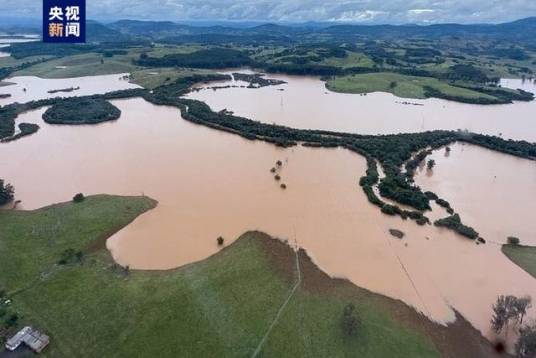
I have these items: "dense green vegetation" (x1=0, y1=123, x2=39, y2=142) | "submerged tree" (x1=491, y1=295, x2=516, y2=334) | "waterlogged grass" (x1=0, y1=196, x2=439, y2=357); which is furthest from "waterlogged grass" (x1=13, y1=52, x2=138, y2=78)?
"submerged tree" (x1=491, y1=295, x2=516, y2=334)

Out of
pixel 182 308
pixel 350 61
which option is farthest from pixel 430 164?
pixel 350 61

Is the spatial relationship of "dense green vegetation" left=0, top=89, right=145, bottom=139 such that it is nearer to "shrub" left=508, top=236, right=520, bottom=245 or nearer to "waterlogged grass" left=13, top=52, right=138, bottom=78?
"waterlogged grass" left=13, top=52, right=138, bottom=78

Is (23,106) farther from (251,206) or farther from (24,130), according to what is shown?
(251,206)

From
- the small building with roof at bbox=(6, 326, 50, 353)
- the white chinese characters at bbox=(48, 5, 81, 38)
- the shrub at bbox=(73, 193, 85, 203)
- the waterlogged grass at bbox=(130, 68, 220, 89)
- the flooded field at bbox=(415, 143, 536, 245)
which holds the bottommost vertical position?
the small building with roof at bbox=(6, 326, 50, 353)

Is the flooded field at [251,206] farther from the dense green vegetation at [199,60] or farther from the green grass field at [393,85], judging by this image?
the dense green vegetation at [199,60]

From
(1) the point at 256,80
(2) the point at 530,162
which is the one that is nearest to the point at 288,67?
(1) the point at 256,80

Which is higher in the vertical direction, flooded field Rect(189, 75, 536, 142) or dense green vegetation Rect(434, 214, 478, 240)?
flooded field Rect(189, 75, 536, 142)

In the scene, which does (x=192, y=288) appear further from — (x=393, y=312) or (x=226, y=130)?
(x=226, y=130)
